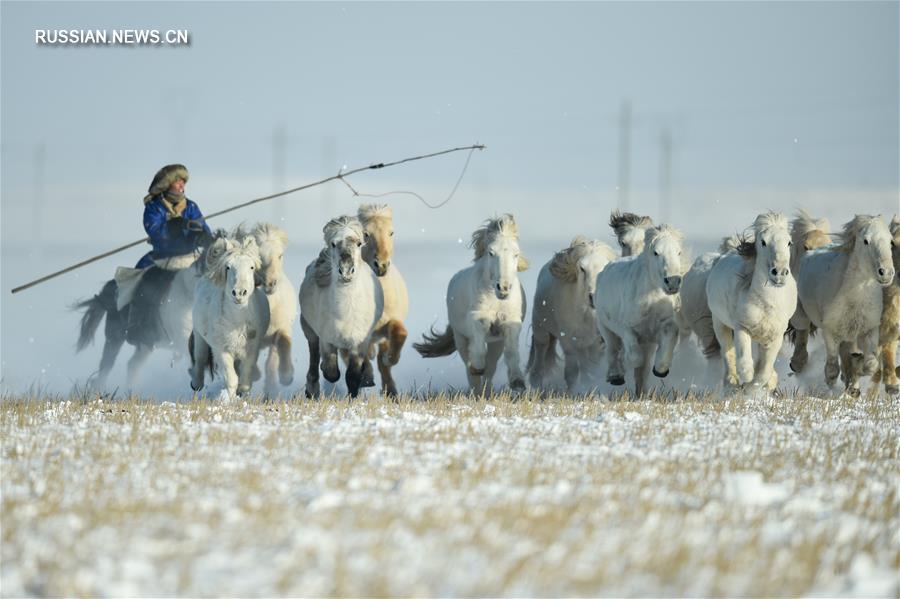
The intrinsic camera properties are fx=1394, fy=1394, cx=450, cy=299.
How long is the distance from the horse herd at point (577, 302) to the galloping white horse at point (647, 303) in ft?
0.06

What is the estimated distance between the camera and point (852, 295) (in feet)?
48.9

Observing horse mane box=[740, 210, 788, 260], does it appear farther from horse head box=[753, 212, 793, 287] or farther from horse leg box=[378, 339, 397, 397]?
horse leg box=[378, 339, 397, 397]

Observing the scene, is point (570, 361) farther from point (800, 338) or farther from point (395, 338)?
point (800, 338)

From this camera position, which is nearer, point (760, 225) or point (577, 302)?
point (760, 225)

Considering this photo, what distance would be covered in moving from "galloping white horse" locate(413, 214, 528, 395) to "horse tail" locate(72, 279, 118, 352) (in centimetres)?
528

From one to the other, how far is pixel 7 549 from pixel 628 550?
2.51 m

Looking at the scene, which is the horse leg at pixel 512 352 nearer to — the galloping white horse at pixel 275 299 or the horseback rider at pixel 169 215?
the galloping white horse at pixel 275 299

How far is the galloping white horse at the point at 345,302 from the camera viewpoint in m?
14.7

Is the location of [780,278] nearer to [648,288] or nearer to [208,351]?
[648,288]

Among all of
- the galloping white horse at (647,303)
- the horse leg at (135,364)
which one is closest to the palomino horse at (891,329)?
the galloping white horse at (647,303)

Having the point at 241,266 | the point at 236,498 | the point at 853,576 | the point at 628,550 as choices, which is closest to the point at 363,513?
the point at 236,498

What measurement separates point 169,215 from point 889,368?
866 centimetres

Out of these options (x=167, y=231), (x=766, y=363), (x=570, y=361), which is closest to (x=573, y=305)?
(x=570, y=361)

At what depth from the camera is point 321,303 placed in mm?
15188
